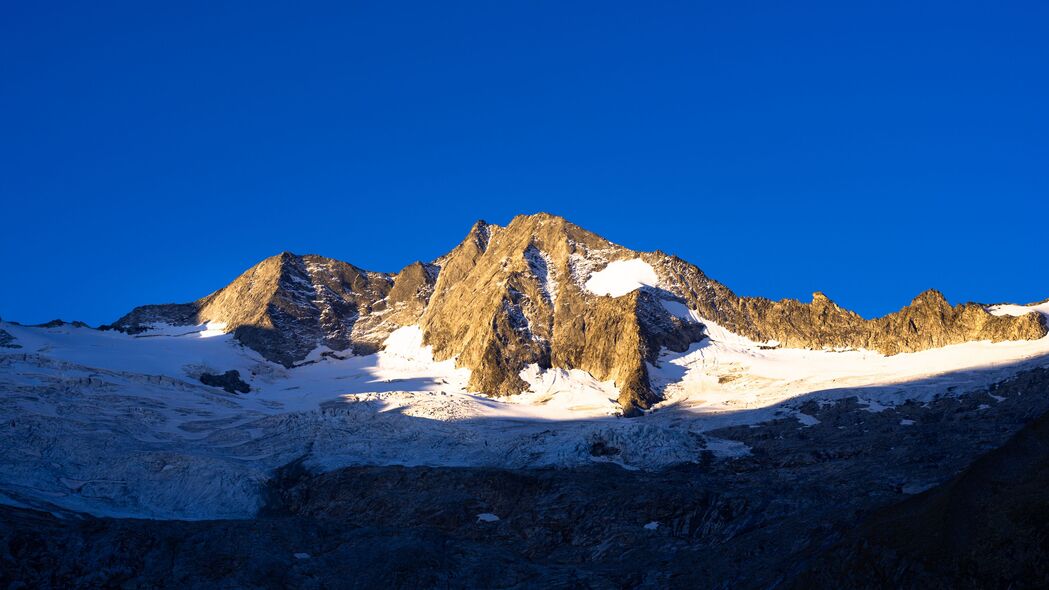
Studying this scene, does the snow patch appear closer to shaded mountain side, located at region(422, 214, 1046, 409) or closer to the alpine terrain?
the alpine terrain

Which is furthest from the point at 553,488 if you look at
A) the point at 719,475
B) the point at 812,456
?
the point at 812,456

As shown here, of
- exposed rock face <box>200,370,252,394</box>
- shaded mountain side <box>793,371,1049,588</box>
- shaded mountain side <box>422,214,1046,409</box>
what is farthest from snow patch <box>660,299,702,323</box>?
shaded mountain side <box>793,371,1049,588</box>

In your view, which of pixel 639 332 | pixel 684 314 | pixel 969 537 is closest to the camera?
pixel 969 537

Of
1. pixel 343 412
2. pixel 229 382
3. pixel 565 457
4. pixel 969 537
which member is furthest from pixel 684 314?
pixel 969 537

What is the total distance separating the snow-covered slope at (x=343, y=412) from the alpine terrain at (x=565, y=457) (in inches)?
21.4

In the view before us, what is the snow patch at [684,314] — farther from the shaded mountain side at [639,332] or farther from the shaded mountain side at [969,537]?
the shaded mountain side at [969,537]

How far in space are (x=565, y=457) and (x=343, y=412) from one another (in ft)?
123

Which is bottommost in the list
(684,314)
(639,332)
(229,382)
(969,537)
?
(969,537)

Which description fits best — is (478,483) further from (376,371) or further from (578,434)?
(376,371)

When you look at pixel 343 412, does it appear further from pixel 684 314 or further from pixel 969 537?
pixel 969 537

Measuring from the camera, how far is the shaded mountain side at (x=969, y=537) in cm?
3962

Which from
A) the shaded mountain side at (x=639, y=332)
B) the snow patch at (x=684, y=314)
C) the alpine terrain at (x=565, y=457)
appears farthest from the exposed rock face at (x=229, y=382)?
the snow patch at (x=684, y=314)

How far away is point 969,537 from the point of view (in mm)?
41594

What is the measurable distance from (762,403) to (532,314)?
64.0 meters
